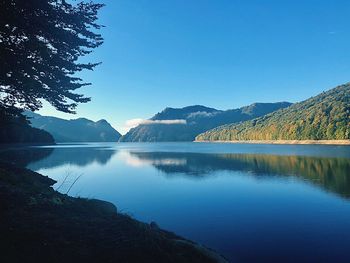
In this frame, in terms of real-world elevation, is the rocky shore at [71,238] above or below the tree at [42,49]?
below

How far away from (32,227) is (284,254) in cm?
1668

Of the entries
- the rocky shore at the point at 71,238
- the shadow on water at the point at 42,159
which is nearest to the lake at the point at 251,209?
the rocky shore at the point at 71,238

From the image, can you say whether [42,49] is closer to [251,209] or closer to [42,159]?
[251,209]

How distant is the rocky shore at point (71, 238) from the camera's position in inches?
435

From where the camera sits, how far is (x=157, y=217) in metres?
31.5

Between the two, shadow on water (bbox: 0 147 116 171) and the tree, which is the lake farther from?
shadow on water (bbox: 0 147 116 171)

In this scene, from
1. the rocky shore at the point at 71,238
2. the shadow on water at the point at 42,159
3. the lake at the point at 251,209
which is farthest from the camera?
the shadow on water at the point at 42,159

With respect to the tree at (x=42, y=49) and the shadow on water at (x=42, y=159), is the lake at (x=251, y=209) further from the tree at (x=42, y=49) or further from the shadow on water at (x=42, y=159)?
the shadow on water at (x=42, y=159)

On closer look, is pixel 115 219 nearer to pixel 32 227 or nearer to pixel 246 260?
pixel 32 227

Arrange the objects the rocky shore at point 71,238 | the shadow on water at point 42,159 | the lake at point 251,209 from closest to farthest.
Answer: the rocky shore at point 71,238 → the lake at point 251,209 → the shadow on water at point 42,159

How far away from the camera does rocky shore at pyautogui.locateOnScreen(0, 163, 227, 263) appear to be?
11039 millimetres

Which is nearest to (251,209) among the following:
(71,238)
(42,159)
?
(71,238)

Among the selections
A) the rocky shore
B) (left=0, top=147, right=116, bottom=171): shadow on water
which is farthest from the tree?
(left=0, top=147, right=116, bottom=171): shadow on water

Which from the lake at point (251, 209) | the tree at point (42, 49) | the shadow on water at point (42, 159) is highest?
the tree at point (42, 49)
